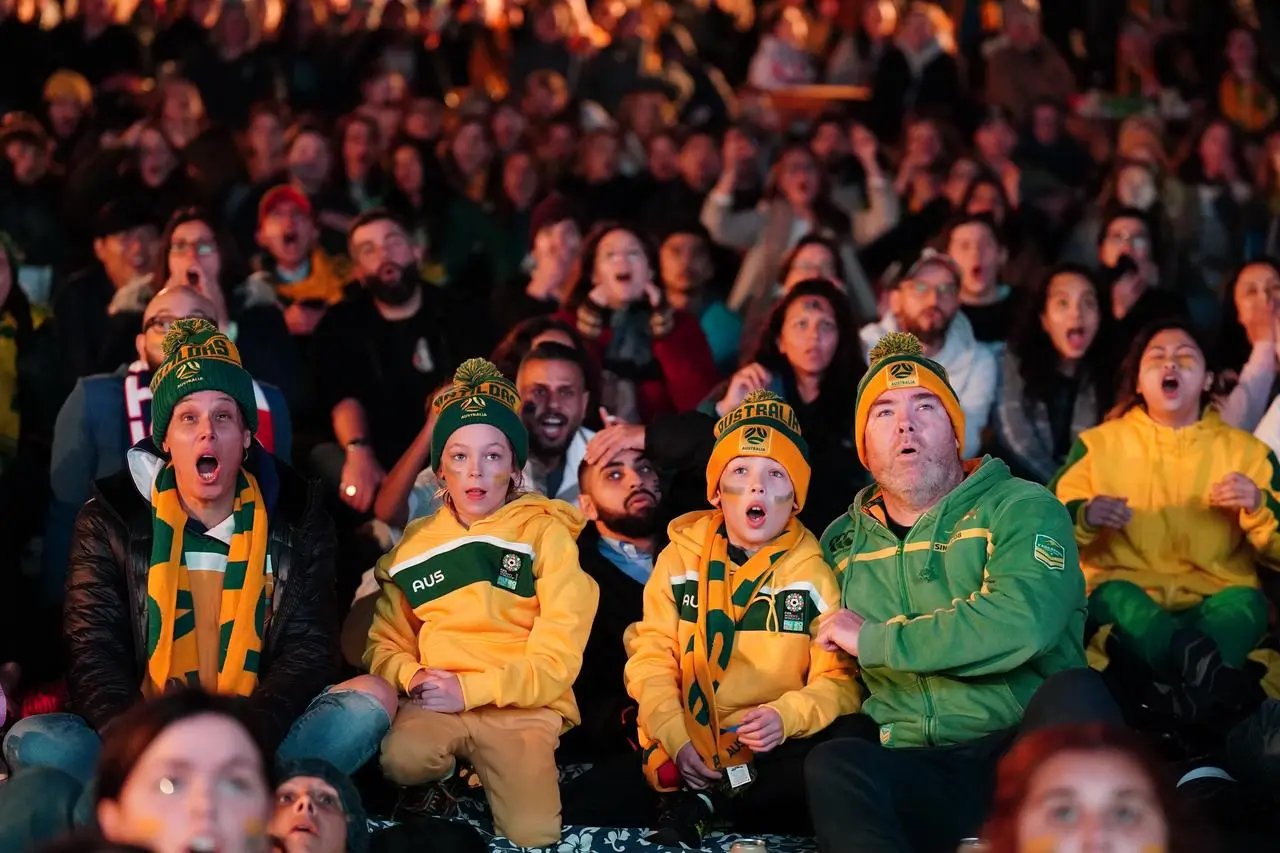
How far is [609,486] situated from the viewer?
5.59m

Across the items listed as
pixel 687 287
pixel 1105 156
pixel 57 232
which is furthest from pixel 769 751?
pixel 1105 156

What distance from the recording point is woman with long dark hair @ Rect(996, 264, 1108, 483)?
6.86m

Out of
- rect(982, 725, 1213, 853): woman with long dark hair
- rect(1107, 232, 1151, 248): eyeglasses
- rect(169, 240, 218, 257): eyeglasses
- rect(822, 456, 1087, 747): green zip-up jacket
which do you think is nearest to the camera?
rect(982, 725, 1213, 853): woman with long dark hair

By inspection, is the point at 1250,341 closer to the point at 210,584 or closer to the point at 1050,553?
the point at 1050,553

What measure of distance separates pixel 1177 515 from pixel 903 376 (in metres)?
1.36

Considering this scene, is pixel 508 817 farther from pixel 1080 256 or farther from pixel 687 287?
pixel 1080 256

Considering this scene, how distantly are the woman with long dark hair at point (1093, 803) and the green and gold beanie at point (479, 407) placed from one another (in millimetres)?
2141

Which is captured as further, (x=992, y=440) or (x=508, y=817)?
(x=992, y=440)

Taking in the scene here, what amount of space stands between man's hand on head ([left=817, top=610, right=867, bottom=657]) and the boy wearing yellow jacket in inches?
3.2

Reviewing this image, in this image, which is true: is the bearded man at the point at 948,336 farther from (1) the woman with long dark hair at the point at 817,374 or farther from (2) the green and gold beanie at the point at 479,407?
(2) the green and gold beanie at the point at 479,407

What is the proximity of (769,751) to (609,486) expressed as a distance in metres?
1.13

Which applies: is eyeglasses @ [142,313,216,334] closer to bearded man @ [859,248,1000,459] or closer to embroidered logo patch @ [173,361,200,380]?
embroidered logo patch @ [173,361,200,380]

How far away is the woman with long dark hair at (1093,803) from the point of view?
122 inches

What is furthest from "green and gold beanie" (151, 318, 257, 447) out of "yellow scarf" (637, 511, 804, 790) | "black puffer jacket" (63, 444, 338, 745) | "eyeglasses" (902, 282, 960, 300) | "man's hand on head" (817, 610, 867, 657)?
"eyeglasses" (902, 282, 960, 300)
